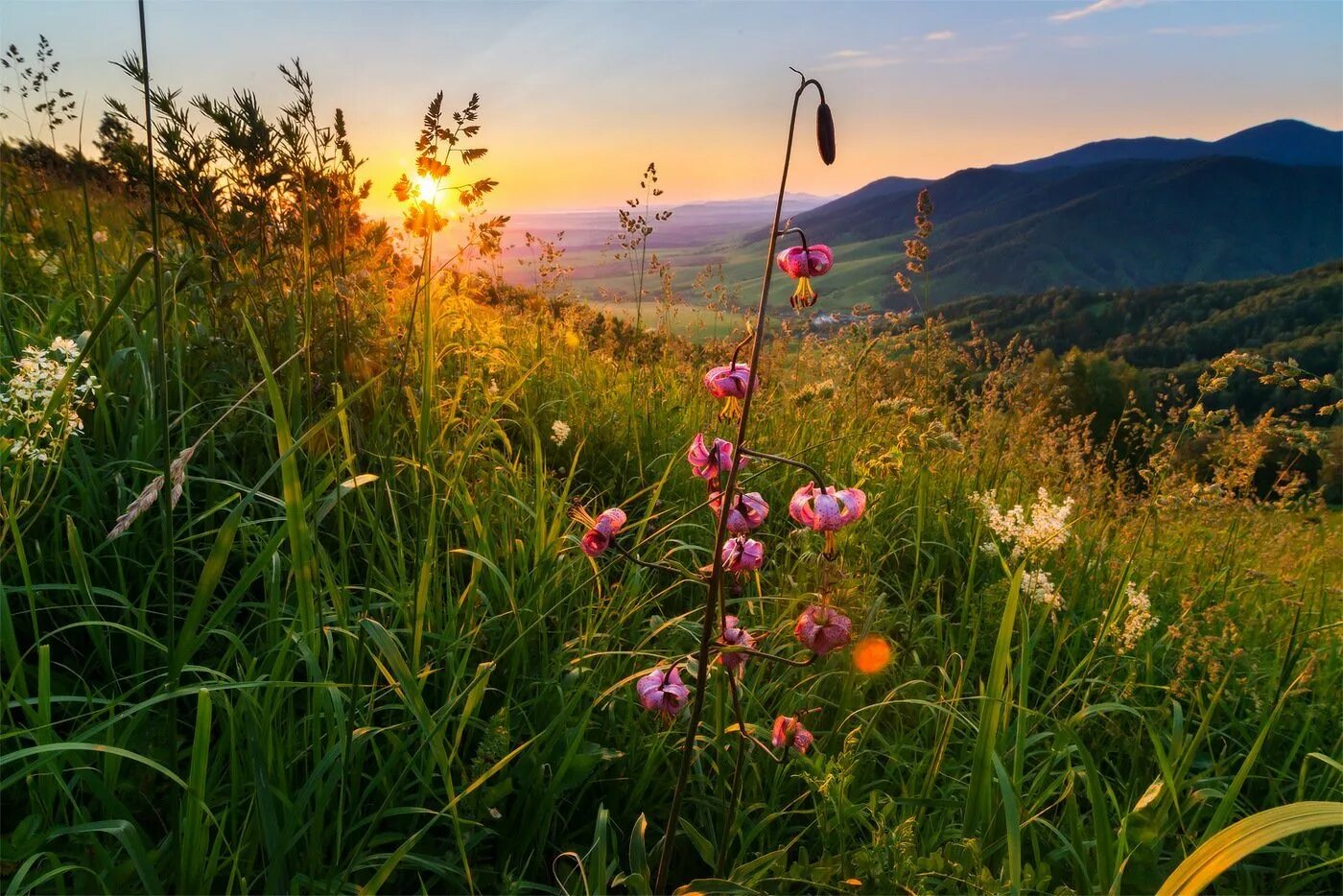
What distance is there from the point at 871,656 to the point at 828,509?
0.88m

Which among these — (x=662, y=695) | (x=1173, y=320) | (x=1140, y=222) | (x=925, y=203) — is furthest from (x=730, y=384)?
(x=1140, y=222)

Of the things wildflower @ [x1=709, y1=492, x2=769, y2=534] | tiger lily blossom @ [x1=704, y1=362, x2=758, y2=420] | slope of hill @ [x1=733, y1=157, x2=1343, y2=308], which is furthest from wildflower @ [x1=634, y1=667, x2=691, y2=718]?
slope of hill @ [x1=733, y1=157, x2=1343, y2=308]

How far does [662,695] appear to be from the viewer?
125 centimetres

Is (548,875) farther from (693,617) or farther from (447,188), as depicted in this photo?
(447,188)

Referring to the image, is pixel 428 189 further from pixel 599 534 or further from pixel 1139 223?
pixel 1139 223

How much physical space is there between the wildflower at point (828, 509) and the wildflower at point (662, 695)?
1.15 feet

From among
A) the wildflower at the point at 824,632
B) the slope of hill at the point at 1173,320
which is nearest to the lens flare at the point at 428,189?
the wildflower at the point at 824,632

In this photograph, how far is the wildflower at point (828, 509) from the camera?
47.5 inches

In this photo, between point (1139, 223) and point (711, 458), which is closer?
point (711, 458)

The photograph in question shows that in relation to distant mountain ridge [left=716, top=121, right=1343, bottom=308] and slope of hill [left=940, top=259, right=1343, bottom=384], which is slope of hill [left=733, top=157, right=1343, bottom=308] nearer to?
distant mountain ridge [left=716, top=121, right=1343, bottom=308]

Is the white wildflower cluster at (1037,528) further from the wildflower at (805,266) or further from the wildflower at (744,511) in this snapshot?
the wildflower at (805,266)

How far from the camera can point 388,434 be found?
7.84ft

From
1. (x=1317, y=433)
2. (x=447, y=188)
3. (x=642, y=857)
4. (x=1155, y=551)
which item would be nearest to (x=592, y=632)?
(x=642, y=857)

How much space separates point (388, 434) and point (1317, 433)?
9.06 ft
